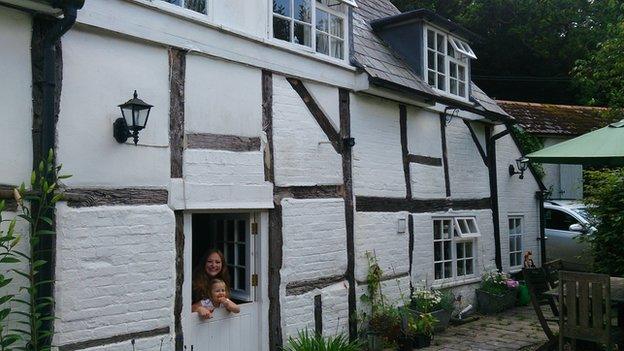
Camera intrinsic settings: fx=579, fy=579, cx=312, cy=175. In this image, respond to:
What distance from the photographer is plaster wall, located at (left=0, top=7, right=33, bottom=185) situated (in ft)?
14.5

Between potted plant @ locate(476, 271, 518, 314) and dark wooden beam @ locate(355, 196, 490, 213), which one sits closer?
dark wooden beam @ locate(355, 196, 490, 213)

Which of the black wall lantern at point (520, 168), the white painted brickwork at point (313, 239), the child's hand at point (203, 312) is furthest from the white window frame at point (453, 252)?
the child's hand at point (203, 312)

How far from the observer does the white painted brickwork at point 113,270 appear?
4.80 metres

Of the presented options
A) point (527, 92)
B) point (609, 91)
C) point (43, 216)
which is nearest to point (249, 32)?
point (43, 216)

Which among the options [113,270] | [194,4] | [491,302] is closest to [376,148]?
[194,4]

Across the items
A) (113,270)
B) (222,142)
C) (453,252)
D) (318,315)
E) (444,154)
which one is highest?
(444,154)

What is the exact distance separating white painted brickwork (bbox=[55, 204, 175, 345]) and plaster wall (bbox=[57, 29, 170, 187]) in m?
0.33

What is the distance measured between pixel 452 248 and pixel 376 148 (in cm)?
286

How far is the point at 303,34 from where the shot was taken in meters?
7.37

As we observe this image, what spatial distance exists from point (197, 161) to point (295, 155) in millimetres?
1533

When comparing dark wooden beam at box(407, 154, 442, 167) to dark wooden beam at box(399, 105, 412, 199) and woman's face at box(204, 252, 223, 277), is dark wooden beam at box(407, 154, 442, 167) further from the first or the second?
woman's face at box(204, 252, 223, 277)

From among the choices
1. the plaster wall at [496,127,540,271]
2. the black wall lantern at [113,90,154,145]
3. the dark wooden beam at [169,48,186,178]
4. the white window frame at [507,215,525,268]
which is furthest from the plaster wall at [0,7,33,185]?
the white window frame at [507,215,525,268]

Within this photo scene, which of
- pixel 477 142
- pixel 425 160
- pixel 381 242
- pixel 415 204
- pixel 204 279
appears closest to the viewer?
pixel 204 279

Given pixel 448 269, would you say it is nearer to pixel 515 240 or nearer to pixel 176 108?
pixel 515 240
